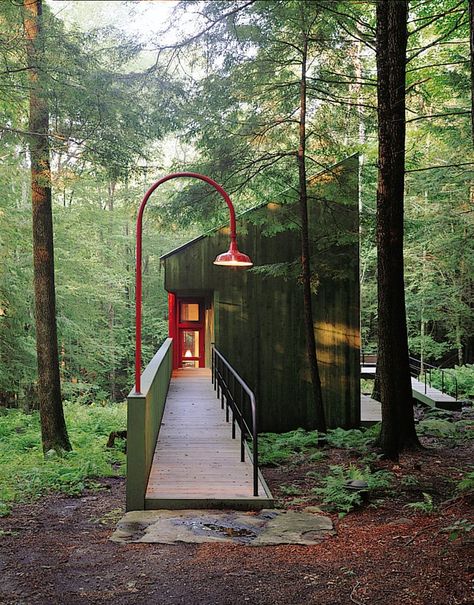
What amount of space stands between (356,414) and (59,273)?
35.9ft

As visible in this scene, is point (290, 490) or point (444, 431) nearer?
point (290, 490)

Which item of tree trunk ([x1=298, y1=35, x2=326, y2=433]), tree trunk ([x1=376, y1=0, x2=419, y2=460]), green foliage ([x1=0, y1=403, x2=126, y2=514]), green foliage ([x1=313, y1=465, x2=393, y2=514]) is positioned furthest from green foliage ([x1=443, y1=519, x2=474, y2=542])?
tree trunk ([x1=298, y1=35, x2=326, y2=433])

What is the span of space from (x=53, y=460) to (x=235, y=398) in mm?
3687

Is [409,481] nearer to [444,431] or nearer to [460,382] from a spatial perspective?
[444,431]

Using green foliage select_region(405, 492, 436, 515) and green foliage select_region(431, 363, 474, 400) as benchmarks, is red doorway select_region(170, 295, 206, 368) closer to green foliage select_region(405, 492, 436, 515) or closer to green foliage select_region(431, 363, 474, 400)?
green foliage select_region(431, 363, 474, 400)

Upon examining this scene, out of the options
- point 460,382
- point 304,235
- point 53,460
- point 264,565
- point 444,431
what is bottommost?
point 53,460

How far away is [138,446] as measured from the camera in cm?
593

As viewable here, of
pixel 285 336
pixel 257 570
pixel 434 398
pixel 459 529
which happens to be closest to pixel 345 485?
pixel 459 529

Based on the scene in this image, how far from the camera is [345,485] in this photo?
20.6ft

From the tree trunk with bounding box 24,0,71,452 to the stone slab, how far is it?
541 centimetres

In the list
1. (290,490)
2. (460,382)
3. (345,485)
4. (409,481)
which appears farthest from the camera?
(460,382)

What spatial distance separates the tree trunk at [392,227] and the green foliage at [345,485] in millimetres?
861

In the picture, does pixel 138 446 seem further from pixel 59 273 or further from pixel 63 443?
pixel 59 273

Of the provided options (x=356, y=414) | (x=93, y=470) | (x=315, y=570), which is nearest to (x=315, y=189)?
(x=356, y=414)
